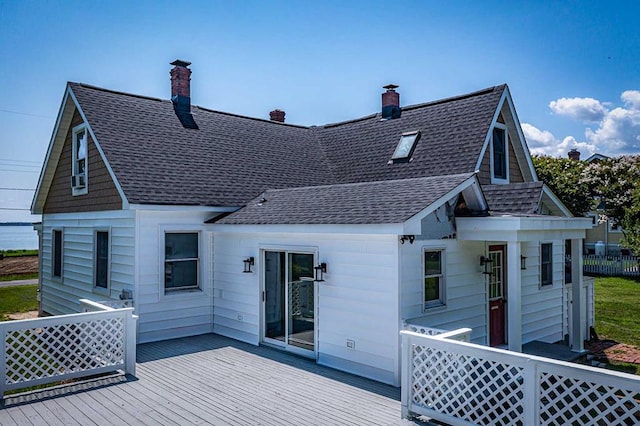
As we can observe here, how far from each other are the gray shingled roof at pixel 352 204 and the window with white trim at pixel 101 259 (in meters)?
3.30

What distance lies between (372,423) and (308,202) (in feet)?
16.4

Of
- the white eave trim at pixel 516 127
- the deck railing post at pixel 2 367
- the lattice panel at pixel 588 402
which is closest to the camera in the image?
the lattice panel at pixel 588 402

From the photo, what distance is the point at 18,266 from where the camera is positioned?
99.7ft

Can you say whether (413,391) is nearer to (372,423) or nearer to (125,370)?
(372,423)

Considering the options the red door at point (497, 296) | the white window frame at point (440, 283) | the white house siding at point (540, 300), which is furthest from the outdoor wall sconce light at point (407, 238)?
the white house siding at point (540, 300)

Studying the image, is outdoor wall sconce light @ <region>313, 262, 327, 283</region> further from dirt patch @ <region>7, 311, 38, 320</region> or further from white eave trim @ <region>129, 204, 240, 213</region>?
dirt patch @ <region>7, 311, 38, 320</region>

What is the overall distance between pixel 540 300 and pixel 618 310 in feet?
21.6

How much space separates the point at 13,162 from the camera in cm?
5625

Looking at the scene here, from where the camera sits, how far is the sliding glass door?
29.1 feet

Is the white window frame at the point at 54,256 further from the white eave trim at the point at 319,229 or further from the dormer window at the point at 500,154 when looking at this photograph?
the dormer window at the point at 500,154

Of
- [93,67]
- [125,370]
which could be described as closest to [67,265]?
[125,370]

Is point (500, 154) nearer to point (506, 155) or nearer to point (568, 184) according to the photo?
point (506, 155)

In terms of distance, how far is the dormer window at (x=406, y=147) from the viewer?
1349 cm

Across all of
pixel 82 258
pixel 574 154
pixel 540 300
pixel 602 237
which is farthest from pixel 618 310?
pixel 574 154
